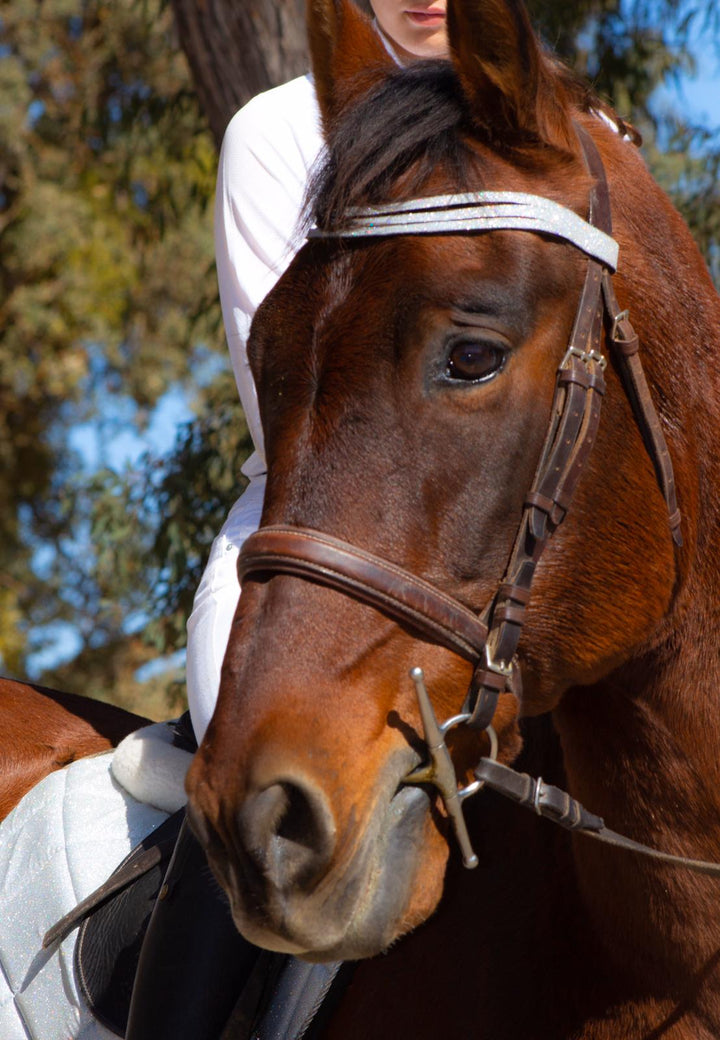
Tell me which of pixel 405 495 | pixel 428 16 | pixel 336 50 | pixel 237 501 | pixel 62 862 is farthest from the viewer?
pixel 62 862

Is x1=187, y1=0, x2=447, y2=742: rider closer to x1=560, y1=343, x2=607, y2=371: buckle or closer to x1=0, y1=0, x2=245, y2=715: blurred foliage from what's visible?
x1=560, y1=343, x2=607, y2=371: buckle

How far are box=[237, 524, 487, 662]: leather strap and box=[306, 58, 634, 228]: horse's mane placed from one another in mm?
558

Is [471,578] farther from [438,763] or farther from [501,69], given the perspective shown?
[501,69]

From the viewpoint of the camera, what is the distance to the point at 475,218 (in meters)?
1.89

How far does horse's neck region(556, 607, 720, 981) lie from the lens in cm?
210

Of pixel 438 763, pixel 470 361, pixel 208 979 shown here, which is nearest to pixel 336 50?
pixel 470 361

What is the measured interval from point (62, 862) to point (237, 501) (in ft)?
3.57

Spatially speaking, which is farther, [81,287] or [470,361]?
[81,287]

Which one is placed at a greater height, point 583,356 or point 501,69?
point 501,69

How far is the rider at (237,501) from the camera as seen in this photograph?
8.10 ft

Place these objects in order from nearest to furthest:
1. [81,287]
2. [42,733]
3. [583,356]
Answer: [583,356]
[42,733]
[81,287]

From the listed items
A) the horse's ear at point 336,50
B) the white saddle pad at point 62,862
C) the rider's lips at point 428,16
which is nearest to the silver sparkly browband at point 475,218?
the horse's ear at point 336,50

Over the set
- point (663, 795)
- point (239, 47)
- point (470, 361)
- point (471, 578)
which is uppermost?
point (470, 361)

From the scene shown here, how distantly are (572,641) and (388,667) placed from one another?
1.17ft
